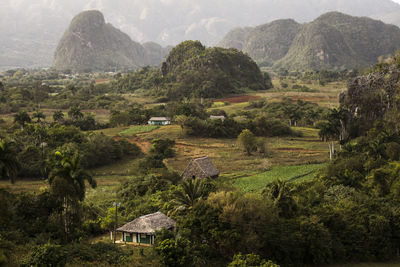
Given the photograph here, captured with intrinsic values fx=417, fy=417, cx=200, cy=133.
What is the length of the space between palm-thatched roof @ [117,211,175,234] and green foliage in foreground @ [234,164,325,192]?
15.8 metres

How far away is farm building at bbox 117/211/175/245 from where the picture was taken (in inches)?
1182

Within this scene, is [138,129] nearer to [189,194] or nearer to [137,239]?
[189,194]

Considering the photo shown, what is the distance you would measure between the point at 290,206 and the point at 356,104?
3874 cm

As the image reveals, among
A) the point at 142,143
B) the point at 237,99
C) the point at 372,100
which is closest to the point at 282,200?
the point at 372,100

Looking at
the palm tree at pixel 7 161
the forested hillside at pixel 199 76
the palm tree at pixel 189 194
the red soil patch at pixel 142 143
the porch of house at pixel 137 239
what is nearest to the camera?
the palm tree at pixel 7 161

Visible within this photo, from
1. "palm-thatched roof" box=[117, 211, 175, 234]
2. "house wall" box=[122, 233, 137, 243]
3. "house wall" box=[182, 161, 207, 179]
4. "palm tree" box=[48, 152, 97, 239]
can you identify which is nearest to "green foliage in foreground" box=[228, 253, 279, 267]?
"palm-thatched roof" box=[117, 211, 175, 234]

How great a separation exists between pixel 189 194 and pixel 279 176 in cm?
2103

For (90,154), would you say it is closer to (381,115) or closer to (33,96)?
(381,115)

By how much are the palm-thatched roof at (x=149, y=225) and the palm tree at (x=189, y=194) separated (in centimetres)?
198

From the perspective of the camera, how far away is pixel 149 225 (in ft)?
99.1

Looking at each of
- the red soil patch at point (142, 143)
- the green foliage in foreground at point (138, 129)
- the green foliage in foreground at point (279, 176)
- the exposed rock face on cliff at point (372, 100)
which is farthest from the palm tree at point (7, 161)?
the green foliage in foreground at point (138, 129)

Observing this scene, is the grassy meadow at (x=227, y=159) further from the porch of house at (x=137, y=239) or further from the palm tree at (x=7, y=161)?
the palm tree at (x=7, y=161)

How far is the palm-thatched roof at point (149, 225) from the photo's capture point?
1182 inches

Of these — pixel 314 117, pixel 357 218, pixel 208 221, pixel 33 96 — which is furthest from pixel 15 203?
pixel 33 96
